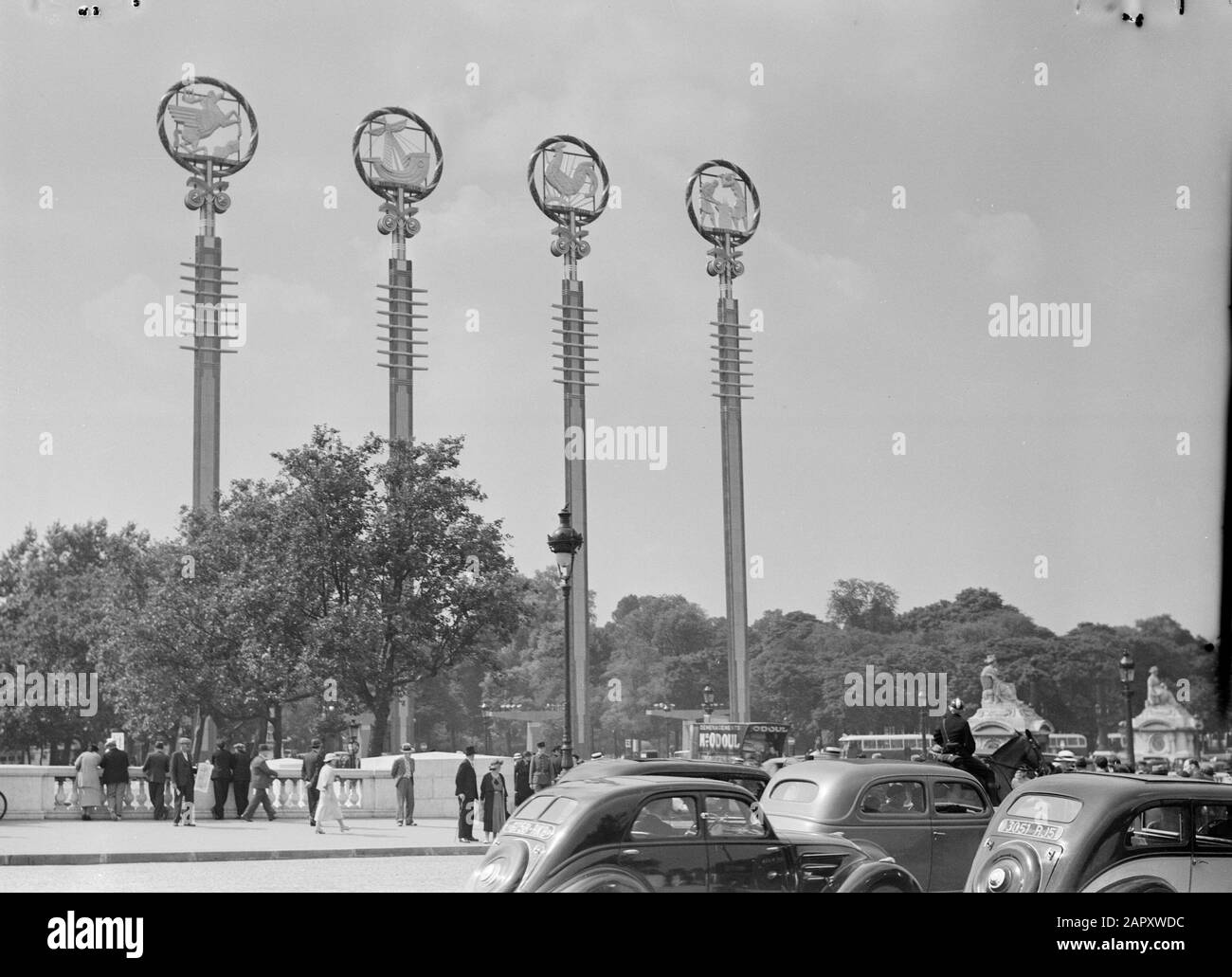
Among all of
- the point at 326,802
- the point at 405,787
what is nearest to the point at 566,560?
the point at 326,802

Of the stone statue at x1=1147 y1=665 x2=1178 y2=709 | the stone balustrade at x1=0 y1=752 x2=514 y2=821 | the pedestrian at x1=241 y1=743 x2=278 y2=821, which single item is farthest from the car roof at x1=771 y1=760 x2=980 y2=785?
the stone statue at x1=1147 y1=665 x2=1178 y2=709

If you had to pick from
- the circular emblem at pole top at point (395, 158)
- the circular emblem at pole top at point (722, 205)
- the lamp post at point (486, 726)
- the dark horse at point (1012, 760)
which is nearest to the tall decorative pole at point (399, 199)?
the circular emblem at pole top at point (395, 158)

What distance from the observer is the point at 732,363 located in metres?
50.0

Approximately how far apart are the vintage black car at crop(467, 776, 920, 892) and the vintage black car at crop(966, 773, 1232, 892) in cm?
142

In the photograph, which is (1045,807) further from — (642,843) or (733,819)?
(642,843)

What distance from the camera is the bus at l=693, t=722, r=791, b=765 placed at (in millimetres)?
34469

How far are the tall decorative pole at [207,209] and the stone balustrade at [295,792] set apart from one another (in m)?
14.9

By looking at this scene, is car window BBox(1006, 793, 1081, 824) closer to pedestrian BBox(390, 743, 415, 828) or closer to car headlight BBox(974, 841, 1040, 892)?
car headlight BBox(974, 841, 1040, 892)

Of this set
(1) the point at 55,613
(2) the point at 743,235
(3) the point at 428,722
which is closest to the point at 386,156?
(2) the point at 743,235

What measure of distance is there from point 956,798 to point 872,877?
9.10 ft

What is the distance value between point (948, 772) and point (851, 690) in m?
58.9

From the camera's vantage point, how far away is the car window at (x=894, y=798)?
12289 mm

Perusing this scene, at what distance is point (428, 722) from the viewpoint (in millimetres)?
84125
